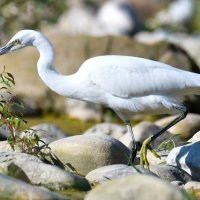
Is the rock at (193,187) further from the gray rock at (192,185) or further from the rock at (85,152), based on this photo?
the rock at (85,152)

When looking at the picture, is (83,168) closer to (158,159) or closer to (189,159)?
(189,159)

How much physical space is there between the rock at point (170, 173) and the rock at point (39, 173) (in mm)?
1046

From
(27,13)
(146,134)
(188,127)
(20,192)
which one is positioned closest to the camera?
(20,192)

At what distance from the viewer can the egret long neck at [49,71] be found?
28.3ft

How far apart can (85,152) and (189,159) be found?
112 centimetres

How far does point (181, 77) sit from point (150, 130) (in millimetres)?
2229

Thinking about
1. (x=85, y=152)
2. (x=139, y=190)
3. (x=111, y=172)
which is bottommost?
(x=85, y=152)

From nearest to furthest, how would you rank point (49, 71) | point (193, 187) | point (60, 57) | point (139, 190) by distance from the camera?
point (139, 190), point (193, 187), point (49, 71), point (60, 57)

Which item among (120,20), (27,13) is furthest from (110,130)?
(120,20)

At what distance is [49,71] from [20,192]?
240 centimetres

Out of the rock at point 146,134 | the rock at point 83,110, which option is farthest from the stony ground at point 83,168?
the rock at point 83,110

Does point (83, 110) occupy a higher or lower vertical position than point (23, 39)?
lower

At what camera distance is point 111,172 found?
760 centimetres

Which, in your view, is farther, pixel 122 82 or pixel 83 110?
pixel 83 110
